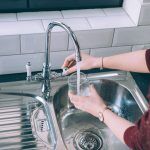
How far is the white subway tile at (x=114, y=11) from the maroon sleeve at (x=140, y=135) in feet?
1.84

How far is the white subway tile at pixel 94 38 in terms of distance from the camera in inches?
46.7

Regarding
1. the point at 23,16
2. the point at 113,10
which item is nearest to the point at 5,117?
the point at 23,16

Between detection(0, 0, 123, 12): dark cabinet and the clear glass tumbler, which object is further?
detection(0, 0, 123, 12): dark cabinet

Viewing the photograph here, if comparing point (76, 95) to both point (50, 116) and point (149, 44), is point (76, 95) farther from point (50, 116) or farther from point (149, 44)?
point (149, 44)

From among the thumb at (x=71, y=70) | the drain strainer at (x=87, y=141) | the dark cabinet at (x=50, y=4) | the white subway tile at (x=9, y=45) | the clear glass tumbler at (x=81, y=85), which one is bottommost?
the drain strainer at (x=87, y=141)

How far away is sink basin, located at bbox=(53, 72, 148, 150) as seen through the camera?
1.18 meters

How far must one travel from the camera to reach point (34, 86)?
120 centimetres

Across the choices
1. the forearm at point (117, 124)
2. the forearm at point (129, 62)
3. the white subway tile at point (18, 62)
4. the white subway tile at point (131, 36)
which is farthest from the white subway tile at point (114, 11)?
the forearm at point (117, 124)

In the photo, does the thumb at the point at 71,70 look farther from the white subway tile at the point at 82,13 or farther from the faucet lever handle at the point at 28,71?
the white subway tile at the point at 82,13

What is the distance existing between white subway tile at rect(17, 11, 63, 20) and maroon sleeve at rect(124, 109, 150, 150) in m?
0.57

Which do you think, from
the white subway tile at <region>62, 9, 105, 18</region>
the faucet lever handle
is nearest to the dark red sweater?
the faucet lever handle

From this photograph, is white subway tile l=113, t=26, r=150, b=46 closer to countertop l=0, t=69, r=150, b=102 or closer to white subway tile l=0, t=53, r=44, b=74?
countertop l=0, t=69, r=150, b=102

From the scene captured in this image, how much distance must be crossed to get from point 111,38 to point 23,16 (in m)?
0.34

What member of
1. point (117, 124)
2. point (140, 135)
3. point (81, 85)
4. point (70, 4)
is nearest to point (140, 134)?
point (140, 135)
